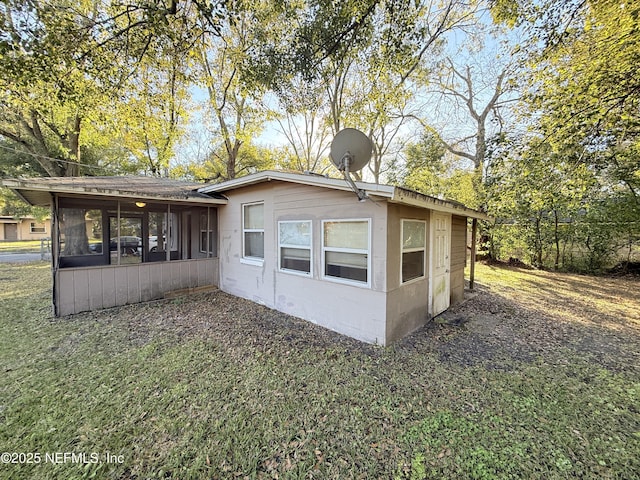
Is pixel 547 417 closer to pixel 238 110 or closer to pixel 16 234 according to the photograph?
pixel 238 110

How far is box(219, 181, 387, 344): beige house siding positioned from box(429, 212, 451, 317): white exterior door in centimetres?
176

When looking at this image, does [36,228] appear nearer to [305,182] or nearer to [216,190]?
[216,190]

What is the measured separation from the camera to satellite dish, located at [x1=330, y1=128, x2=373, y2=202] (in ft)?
12.0

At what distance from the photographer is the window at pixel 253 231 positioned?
5914 millimetres

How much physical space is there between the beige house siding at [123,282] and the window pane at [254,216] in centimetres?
181

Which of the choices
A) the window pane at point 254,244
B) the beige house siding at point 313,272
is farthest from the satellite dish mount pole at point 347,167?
the window pane at point 254,244

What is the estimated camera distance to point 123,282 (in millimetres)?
5648

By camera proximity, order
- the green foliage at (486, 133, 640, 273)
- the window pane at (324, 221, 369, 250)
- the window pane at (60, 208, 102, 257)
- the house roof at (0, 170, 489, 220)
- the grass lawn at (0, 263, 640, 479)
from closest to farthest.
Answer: the grass lawn at (0, 263, 640, 479) < the house roof at (0, 170, 489, 220) < the window pane at (324, 221, 369, 250) < the green foliage at (486, 133, 640, 273) < the window pane at (60, 208, 102, 257)

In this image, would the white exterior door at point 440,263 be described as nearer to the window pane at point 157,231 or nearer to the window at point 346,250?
the window at point 346,250

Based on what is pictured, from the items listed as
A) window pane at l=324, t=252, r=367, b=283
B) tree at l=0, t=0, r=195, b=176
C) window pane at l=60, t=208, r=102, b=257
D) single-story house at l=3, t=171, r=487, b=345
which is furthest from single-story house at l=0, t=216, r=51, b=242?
window pane at l=324, t=252, r=367, b=283

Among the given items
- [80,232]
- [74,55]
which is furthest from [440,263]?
[80,232]

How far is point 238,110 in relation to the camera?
1315 centimetres

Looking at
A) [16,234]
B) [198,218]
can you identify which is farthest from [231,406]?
[16,234]

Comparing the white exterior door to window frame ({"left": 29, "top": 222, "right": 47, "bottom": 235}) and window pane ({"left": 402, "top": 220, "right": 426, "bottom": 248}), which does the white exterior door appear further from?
window frame ({"left": 29, "top": 222, "right": 47, "bottom": 235})
